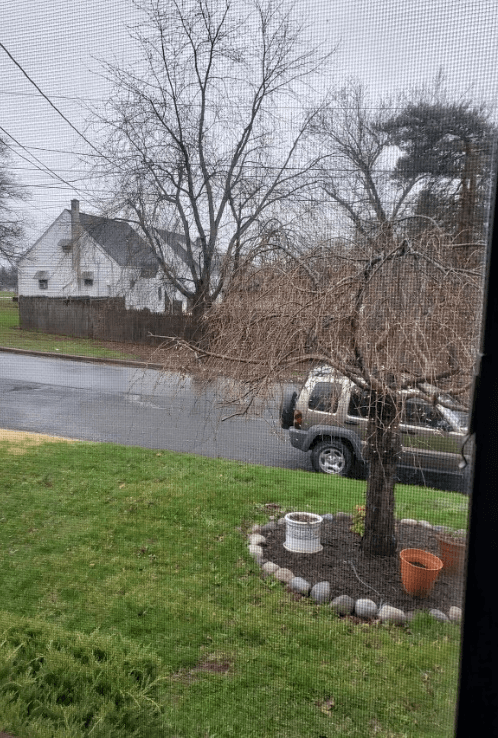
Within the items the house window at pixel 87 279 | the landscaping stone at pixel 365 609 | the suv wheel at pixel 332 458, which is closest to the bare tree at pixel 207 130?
the house window at pixel 87 279

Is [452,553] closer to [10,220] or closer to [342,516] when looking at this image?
[342,516]

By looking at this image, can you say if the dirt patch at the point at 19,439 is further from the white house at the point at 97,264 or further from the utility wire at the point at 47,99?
the utility wire at the point at 47,99

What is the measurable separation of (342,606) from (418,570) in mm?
160

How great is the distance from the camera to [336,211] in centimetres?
66

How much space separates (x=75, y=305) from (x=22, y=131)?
1.13 feet

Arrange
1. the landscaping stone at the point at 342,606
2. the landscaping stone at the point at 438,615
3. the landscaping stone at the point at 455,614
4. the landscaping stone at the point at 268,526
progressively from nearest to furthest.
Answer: the landscaping stone at the point at 455,614 → the landscaping stone at the point at 438,615 → the landscaping stone at the point at 342,606 → the landscaping stone at the point at 268,526

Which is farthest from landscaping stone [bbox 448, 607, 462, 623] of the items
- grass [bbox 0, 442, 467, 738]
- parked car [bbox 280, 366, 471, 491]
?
parked car [bbox 280, 366, 471, 491]

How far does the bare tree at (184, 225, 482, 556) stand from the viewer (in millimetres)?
562

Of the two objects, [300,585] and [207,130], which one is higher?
[207,130]

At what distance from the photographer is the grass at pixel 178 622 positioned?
61cm

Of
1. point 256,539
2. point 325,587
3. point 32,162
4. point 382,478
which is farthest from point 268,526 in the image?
point 32,162

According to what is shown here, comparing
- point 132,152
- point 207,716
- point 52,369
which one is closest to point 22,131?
point 132,152

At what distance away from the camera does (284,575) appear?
0.79 m

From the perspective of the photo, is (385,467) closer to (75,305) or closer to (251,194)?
(251,194)
